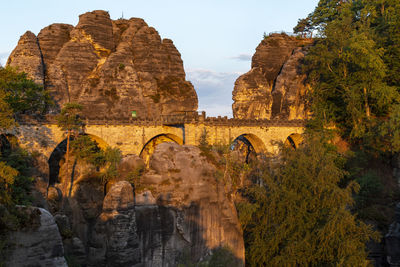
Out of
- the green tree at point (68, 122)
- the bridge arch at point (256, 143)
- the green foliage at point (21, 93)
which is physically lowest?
the bridge arch at point (256, 143)

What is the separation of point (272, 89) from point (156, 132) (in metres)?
20.4

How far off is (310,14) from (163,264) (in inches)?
2127

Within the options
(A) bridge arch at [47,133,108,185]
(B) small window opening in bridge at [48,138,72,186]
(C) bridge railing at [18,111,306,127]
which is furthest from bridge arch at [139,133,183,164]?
(B) small window opening in bridge at [48,138,72,186]

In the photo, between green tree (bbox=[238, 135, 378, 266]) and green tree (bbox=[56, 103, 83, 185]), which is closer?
green tree (bbox=[238, 135, 378, 266])

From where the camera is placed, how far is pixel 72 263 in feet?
69.5

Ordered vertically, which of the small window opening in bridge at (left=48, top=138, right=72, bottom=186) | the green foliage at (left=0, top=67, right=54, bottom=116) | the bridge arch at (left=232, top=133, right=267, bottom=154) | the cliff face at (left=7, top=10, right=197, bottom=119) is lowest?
the small window opening in bridge at (left=48, top=138, right=72, bottom=186)

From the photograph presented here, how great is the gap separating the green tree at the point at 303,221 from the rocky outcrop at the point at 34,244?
647 inches

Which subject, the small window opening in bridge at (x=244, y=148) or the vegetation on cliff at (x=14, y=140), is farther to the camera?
the small window opening in bridge at (x=244, y=148)

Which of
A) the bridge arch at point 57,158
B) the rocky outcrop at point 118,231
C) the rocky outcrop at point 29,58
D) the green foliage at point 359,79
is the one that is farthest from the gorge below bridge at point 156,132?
the rocky outcrop at point 118,231

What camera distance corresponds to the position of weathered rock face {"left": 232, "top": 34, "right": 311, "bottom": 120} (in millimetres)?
48125

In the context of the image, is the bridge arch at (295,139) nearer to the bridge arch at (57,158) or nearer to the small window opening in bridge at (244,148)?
the small window opening in bridge at (244,148)

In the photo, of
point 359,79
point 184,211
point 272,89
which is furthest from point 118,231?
point 272,89

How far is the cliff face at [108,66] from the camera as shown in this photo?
40.5 m

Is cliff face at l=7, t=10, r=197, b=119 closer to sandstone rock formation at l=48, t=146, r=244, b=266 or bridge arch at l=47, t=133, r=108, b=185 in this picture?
bridge arch at l=47, t=133, r=108, b=185
